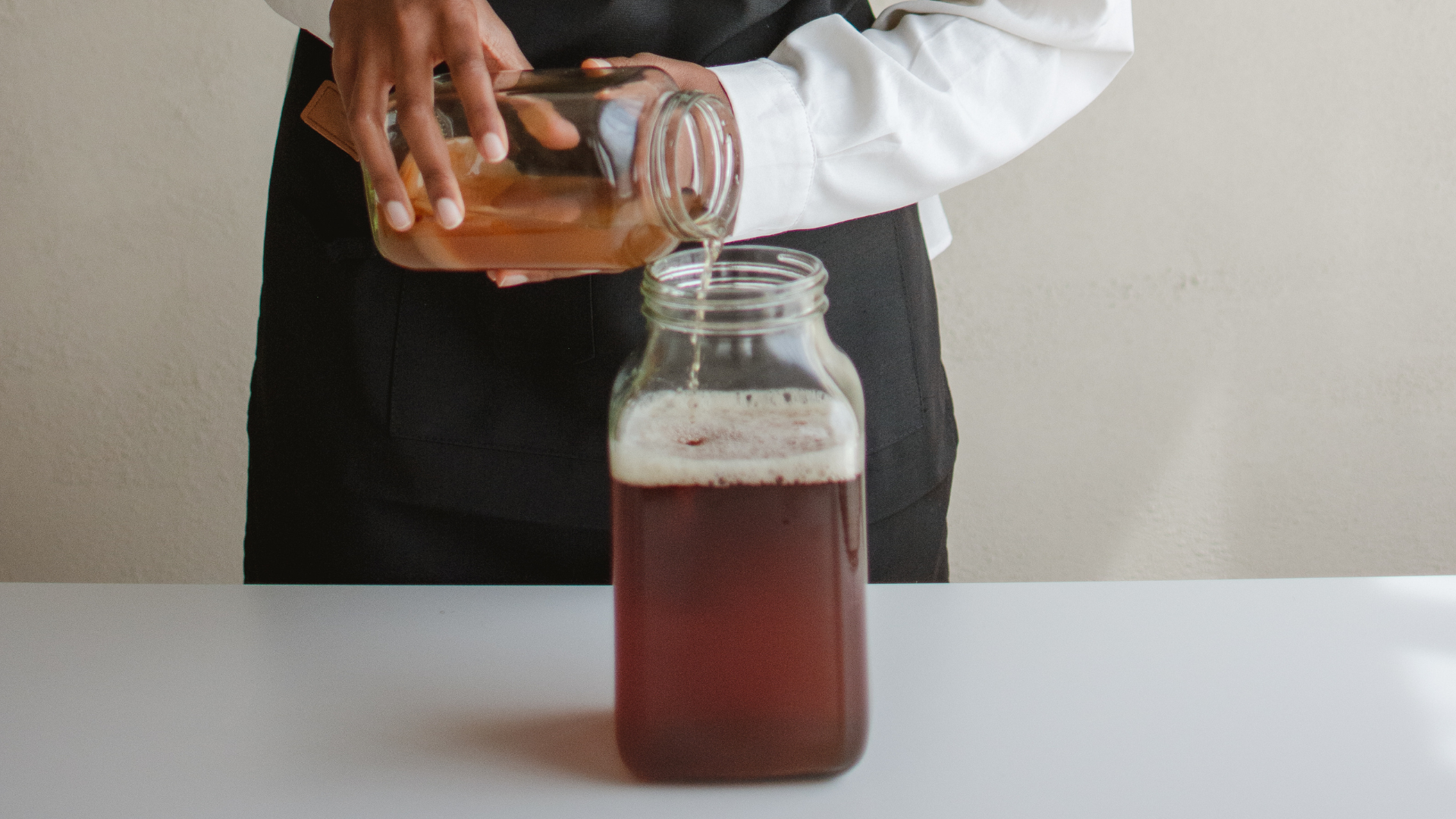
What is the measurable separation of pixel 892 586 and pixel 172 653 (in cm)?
39

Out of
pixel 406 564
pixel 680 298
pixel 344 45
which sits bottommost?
pixel 406 564

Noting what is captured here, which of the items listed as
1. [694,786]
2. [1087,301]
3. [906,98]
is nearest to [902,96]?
[906,98]

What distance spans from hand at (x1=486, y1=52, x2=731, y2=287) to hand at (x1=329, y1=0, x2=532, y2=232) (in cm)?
6

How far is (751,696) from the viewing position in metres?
0.48

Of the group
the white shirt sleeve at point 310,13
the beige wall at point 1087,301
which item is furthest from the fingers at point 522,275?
the beige wall at point 1087,301

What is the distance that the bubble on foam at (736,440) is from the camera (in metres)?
0.47

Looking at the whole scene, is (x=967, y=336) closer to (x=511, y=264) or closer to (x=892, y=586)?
(x=892, y=586)

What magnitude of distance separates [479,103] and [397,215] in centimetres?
6

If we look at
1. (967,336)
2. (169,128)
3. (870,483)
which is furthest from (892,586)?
(169,128)

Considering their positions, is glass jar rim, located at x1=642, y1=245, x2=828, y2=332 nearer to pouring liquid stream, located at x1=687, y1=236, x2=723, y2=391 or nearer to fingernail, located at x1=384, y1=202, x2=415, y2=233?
pouring liquid stream, located at x1=687, y1=236, x2=723, y2=391

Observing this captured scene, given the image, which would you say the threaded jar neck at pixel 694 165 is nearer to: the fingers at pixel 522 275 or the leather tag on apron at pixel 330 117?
the fingers at pixel 522 275

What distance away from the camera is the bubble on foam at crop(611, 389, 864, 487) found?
18.4 inches

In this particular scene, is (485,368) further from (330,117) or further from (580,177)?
(580,177)

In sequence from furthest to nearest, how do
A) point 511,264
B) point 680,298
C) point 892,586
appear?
point 892,586
point 511,264
point 680,298
